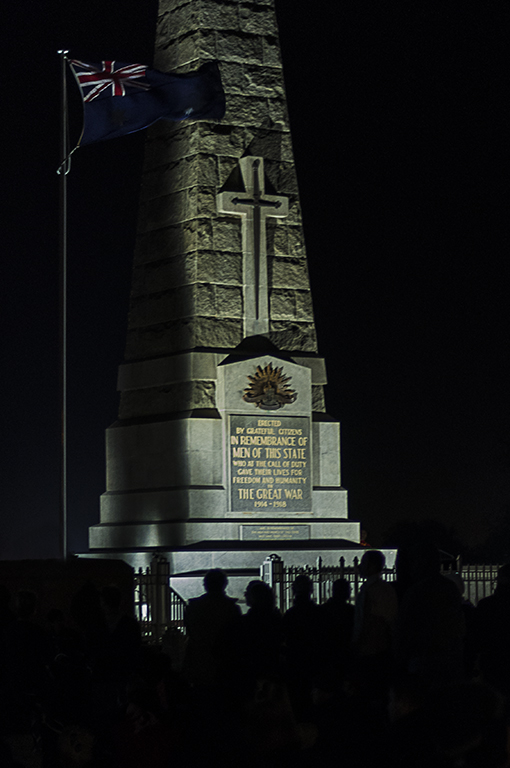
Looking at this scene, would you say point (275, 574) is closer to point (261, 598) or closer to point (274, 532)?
point (274, 532)

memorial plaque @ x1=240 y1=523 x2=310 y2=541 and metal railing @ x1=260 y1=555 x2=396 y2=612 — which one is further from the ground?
memorial plaque @ x1=240 y1=523 x2=310 y2=541

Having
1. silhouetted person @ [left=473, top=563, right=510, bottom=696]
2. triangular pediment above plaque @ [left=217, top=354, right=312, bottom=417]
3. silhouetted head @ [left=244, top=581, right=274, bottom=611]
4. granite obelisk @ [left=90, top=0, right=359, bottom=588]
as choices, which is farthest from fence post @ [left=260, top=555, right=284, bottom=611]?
silhouetted person @ [left=473, top=563, right=510, bottom=696]

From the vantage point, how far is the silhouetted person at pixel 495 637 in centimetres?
923

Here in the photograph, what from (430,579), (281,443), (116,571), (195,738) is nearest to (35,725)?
(195,738)

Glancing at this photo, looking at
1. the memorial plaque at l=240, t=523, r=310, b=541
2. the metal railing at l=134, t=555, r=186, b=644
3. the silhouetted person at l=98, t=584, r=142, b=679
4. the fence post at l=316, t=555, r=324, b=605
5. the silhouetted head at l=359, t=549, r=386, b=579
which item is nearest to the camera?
the silhouetted person at l=98, t=584, r=142, b=679

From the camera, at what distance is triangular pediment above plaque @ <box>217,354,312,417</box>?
21375 mm

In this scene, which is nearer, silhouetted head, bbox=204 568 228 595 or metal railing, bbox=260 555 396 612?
silhouetted head, bbox=204 568 228 595

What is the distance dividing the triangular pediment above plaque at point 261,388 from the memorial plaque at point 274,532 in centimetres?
186

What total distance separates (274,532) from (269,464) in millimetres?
1117

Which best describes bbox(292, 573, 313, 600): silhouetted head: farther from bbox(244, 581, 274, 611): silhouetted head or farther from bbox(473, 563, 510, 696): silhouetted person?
bbox(473, 563, 510, 696): silhouetted person

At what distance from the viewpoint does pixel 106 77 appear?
67.4 ft

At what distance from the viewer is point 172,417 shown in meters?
21.6

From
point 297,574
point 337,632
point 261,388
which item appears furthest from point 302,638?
point 261,388

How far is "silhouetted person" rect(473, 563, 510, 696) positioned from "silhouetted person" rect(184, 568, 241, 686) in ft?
6.13
